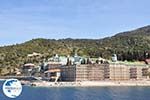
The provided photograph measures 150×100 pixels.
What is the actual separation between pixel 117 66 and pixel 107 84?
431 inches

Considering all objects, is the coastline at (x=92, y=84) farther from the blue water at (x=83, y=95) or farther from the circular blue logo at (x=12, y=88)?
the circular blue logo at (x=12, y=88)

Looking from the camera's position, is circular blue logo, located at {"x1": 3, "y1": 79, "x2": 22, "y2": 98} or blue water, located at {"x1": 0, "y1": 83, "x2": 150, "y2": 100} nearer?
circular blue logo, located at {"x1": 3, "y1": 79, "x2": 22, "y2": 98}

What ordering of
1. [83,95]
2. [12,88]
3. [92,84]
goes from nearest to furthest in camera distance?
[12,88] < [83,95] < [92,84]

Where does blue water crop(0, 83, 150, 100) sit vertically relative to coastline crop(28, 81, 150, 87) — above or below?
below

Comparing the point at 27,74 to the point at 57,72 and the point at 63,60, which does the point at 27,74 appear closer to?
the point at 63,60

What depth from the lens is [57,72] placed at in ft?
432

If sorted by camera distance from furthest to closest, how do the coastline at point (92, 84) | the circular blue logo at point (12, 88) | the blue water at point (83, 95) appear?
the coastline at point (92, 84)
the blue water at point (83, 95)
the circular blue logo at point (12, 88)

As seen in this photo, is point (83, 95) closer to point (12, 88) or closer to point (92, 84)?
point (92, 84)

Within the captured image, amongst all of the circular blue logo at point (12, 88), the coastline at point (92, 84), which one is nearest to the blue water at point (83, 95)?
the coastline at point (92, 84)

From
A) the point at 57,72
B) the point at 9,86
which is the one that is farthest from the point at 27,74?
the point at 9,86

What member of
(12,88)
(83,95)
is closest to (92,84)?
(83,95)

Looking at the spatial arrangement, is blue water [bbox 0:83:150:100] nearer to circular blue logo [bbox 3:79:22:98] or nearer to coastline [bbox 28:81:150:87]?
coastline [bbox 28:81:150:87]

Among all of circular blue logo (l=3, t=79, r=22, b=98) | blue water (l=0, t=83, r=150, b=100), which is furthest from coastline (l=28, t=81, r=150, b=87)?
circular blue logo (l=3, t=79, r=22, b=98)

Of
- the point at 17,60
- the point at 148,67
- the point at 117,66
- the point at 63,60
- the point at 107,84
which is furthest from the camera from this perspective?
the point at 17,60
